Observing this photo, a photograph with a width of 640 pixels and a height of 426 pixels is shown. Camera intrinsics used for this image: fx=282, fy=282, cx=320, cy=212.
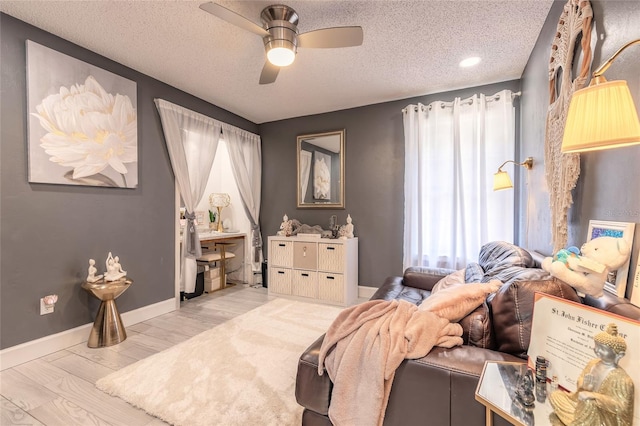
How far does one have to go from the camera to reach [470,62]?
283 centimetres

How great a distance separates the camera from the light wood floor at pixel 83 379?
5.44ft

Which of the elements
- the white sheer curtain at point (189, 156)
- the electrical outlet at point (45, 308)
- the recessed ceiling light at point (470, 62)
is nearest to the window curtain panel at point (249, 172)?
the white sheer curtain at point (189, 156)

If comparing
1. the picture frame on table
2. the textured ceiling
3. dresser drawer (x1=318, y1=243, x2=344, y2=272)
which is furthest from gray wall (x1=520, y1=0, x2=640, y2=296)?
dresser drawer (x1=318, y1=243, x2=344, y2=272)

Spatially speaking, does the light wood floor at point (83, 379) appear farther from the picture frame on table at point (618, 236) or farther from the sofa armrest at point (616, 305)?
the picture frame on table at point (618, 236)

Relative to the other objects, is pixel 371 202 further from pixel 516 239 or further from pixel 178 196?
pixel 178 196

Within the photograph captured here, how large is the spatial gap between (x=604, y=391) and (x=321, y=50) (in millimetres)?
2803

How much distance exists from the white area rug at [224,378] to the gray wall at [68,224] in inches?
38.0

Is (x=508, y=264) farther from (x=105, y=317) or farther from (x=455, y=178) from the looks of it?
(x=105, y=317)

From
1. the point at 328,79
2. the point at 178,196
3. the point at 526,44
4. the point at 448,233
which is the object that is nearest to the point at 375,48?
the point at 328,79

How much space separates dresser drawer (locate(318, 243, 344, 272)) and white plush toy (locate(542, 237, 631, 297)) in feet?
8.94

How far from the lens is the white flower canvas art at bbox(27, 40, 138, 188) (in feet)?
7.52

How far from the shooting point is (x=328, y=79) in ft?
10.5

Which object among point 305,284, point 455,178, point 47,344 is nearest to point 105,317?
point 47,344

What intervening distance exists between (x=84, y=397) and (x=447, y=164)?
3946 mm
